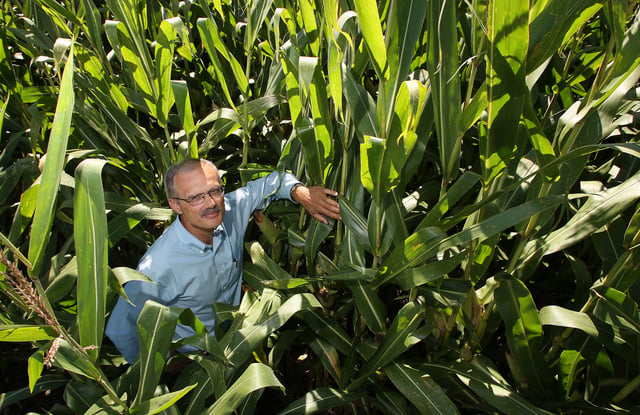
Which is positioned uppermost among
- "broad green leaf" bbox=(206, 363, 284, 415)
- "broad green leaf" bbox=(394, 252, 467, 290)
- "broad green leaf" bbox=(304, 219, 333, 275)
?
"broad green leaf" bbox=(394, 252, 467, 290)

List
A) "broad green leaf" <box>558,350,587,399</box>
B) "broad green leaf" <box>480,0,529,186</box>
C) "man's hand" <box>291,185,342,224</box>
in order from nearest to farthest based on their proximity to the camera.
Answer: "broad green leaf" <box>480,0,529,186</box> → "broad green leaf" <box>558,350,587,399</box> → "man's hand" <box>291,185,342,224</box>

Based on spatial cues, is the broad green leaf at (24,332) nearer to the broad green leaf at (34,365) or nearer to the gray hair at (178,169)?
the broad green leaf at (34,365)

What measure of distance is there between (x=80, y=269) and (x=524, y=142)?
0.74 meters

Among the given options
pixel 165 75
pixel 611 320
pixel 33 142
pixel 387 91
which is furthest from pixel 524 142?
pixel 33 142

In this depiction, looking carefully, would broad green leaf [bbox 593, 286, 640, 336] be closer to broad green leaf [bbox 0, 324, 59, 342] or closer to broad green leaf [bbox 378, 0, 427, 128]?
broad green leaf [bbox 378, 0, 427, 128]

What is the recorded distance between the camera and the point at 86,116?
4.31 feet

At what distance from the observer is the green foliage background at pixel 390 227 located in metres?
0.68

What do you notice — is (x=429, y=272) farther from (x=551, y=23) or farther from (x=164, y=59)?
(x=164, y=59)

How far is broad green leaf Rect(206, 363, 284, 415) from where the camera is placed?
76 cm

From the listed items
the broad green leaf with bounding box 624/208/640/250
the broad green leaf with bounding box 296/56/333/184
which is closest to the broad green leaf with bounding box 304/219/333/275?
the broad green leaf with bounding box 296/56/333/184

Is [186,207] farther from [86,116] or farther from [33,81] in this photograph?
[33,81]

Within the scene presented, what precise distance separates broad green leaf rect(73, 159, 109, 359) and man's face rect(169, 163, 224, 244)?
40 cm

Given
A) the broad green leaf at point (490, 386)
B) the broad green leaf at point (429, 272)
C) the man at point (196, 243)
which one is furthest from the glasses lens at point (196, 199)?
the broad green leaf at point (490, 386)

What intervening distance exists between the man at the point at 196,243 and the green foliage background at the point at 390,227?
0.05 meters
